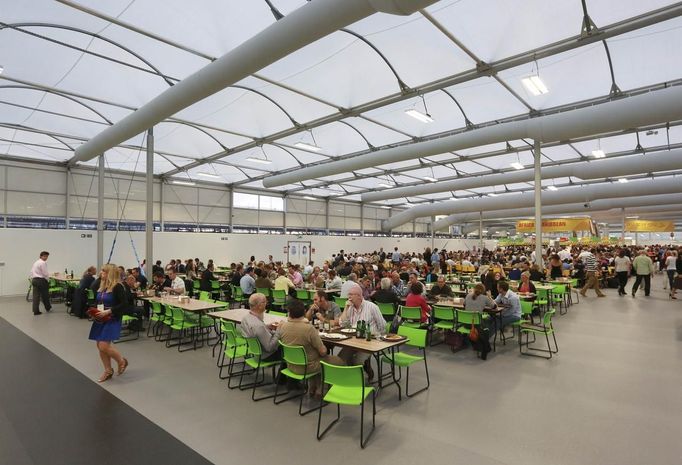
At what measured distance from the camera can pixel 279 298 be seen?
909 cm

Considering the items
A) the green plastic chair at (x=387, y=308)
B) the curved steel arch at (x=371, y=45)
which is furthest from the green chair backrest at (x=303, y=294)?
the curved steel arch at (x=371, y=45)

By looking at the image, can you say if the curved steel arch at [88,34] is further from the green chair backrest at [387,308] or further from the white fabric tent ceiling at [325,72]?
the green chair backrest at [387,308]

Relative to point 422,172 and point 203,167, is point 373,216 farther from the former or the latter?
point 203,167

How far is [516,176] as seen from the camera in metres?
15.8

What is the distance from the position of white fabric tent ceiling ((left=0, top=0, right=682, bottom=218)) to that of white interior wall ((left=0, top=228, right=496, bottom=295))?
3.45 meters

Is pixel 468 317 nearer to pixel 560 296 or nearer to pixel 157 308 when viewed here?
pixel 560 296

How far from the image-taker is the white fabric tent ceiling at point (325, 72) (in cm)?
641

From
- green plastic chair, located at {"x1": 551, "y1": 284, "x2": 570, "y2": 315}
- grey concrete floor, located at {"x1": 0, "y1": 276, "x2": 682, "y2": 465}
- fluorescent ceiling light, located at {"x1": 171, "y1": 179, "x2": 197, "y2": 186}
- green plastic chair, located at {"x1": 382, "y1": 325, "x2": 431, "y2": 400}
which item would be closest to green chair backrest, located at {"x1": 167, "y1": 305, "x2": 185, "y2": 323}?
grey concrete floor, located at {"x1": 0, "y1": 276, "x2": 682, "y2": 465}

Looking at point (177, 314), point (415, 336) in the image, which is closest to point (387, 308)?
point (415, 336)

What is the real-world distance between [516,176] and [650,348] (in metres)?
10.6

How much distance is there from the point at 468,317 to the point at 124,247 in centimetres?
1450

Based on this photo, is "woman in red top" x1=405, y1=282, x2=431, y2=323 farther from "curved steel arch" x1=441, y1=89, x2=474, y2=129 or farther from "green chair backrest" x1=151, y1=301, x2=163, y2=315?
"curved steel arch" x1=441, y1=89, x2=474, y2=129

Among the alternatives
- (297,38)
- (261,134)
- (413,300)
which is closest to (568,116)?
(413,300)

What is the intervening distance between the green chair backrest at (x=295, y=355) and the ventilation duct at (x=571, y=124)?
854 centimetres
